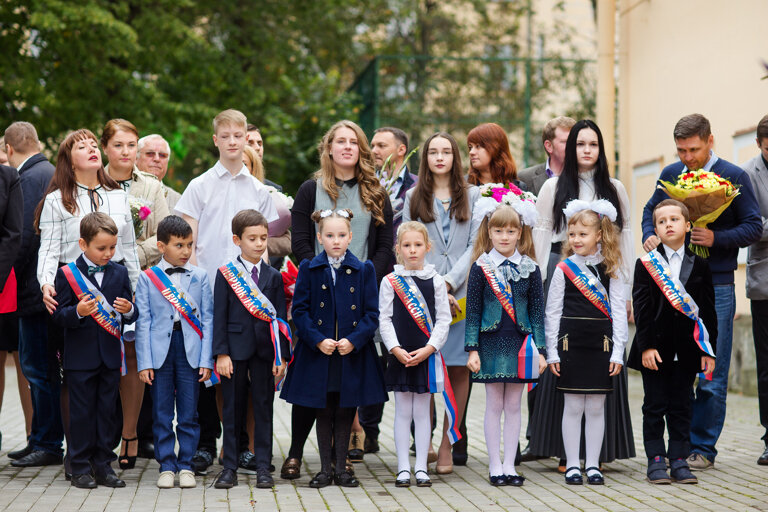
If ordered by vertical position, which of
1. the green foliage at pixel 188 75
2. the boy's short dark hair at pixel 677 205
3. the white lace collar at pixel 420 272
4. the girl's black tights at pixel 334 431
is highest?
the green foliage at pixel 188 75

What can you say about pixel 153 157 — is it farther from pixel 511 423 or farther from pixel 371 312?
pixel 511 423

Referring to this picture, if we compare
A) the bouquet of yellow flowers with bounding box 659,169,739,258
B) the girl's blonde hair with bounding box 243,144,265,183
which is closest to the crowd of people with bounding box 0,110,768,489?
the bouquet of yellow flowers with bounding box 659,169,739,258

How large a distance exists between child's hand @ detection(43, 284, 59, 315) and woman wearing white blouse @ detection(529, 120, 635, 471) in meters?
3.08

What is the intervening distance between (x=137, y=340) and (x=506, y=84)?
46.6 ft

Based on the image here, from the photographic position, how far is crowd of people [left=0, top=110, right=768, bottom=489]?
260 inches

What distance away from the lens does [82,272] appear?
21.6 ft

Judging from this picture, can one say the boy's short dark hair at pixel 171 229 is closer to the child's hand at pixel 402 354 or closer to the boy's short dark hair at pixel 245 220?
the boy's short dark hair at pixel 245 220

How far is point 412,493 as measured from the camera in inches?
249

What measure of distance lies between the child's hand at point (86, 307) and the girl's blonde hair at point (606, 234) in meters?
3.00

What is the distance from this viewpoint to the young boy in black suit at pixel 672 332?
22.1ft

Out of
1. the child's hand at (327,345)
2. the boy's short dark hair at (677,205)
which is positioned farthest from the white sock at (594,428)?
the child's hand at (327,345)

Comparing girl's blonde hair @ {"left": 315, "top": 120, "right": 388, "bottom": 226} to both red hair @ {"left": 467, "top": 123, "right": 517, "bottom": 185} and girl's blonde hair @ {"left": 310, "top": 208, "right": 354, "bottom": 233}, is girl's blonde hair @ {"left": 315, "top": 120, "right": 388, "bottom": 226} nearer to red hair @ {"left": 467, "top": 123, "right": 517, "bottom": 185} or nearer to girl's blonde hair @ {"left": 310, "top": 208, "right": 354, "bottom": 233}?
girl's blonde hair @ {"left": 310, "top": 208, "right": 354, "bottom": 233}

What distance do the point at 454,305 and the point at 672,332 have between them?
1.41 m

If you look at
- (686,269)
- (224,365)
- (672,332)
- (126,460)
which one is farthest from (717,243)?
(126,460)
